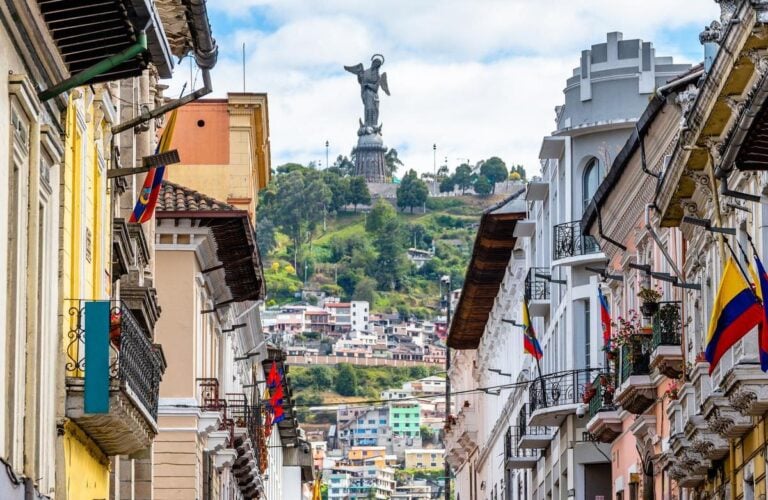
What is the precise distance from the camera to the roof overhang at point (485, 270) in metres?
66.4

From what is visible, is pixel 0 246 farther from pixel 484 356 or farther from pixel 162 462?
pixel 484 356

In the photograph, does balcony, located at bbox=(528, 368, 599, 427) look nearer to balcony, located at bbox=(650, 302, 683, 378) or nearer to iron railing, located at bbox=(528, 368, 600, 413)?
iron railing, located at bbox=(528, 368, 600, 413)

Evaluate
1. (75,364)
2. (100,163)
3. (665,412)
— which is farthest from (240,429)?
(75,364)

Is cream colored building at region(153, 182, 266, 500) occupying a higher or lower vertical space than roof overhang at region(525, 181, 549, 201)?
lower

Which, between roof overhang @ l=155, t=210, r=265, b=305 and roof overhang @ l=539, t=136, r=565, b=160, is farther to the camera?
roof overhang @ l=539, t=136, r=565, b=160

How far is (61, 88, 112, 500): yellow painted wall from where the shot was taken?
2508cm

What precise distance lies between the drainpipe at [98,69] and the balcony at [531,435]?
3708 cm

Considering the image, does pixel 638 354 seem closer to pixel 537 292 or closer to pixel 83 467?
pixel 83 467

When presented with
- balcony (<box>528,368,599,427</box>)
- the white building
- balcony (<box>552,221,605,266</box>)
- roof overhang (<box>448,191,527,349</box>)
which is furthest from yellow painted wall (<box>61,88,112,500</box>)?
roof overhang (<box>448,191,527,349</box>)

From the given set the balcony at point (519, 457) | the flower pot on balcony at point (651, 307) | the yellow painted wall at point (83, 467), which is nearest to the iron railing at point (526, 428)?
the balcony at point (519, 457)

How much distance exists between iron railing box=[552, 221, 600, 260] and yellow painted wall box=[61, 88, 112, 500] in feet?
72.9

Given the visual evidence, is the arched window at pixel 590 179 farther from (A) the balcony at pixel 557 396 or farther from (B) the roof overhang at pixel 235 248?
(B) the roof overhang at pixel 235 248

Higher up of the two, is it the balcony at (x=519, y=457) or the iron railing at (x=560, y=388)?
the iron railing at (x=560, y=388)

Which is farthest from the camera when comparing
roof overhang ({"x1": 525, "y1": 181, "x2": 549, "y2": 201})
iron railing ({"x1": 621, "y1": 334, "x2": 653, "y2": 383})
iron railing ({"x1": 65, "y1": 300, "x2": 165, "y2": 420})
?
roof overhang ({"x1": 525, "y1": 181, "x2": 549, "y2": 201})
